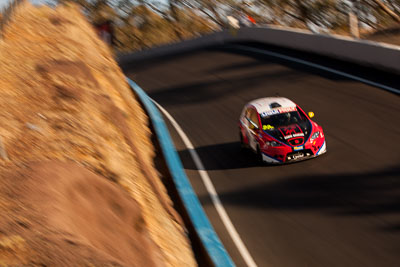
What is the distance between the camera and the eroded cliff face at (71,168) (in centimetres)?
781

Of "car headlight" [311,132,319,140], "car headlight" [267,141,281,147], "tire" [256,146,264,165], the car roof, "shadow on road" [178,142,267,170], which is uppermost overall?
"car headlight" [311,132,319,140]

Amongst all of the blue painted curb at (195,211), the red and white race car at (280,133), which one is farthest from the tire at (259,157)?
the blue painted curb at (195,211)

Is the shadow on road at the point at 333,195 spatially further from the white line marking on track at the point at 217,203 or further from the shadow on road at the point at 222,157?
the shadow on road at the point at 222,157

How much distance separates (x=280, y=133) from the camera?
15.9 meters

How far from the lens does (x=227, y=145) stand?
18.3m

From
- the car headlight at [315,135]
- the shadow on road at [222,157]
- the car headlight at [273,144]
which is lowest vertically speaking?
the shadow on road at [222,157]

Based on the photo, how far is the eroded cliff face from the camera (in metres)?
7.81

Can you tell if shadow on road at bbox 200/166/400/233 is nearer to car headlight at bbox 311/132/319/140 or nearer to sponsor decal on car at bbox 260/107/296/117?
car headlight at bbox 311/132/319/140

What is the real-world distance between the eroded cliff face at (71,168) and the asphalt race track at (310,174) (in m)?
1.57

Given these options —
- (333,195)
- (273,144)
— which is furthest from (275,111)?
(333,195)

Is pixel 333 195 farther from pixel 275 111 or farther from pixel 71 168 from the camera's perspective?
pixel 71 168

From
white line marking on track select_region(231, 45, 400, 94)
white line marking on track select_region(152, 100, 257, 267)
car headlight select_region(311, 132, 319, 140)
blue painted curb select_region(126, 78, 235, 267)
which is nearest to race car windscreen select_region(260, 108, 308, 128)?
car headlight select_region(311, 132, 319, 140)

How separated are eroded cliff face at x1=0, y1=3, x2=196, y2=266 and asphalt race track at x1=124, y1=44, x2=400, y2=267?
5.15 ft

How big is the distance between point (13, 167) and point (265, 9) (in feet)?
205
